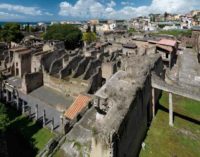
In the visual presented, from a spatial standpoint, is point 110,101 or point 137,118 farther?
point 137,118

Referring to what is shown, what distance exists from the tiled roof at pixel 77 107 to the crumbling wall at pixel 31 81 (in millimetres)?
11482

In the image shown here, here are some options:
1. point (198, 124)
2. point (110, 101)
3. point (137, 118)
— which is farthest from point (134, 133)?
point (198, 124)

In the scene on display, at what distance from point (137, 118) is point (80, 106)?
283 inches

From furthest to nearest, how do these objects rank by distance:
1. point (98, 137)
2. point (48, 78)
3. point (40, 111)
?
point (48, 78) < point (40, 111) < point (98, 137)

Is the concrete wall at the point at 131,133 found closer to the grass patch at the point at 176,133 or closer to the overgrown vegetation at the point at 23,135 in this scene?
the grass patch at the point at 176,133

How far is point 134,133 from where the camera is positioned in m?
15.2

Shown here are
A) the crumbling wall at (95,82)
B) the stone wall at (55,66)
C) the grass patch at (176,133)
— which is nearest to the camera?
the grass patch at (176,133)

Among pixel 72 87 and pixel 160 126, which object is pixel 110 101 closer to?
pixel 160 126

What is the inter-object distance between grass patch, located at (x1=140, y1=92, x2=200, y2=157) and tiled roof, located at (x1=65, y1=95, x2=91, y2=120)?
6.65 metres

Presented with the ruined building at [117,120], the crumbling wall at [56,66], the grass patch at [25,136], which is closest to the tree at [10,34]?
the crumbling wall at [56,66]

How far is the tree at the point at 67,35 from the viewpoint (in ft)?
217

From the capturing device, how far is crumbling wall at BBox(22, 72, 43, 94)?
30125 millimetres

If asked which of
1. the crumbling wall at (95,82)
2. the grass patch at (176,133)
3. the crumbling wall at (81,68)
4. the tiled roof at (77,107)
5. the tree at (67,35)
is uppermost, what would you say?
the tree at (67,35)

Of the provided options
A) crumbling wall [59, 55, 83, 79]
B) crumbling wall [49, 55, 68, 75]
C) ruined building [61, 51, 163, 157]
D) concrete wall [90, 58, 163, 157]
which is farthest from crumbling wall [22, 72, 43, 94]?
concrete wall [90, 58, 163, 157]
